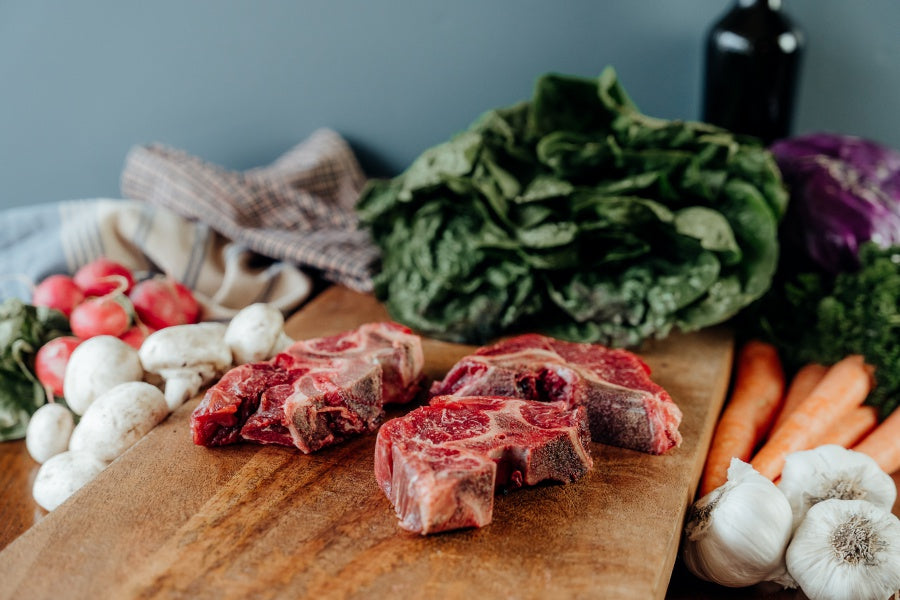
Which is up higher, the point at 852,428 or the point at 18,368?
the point at 18,368

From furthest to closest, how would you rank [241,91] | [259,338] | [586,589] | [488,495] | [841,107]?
[241,91] < [841,107] < [259,338] < [488,495] < [586,589]

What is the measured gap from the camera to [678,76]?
3305 mm

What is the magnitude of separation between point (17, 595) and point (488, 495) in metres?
0.89

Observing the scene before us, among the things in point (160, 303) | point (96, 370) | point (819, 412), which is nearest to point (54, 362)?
point (96, 370)

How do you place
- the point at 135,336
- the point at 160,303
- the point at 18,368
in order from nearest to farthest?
the point at 18,368 → the point at 135,336 → the point at 160,303

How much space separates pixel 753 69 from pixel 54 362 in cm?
262

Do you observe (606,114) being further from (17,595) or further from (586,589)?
(17,595)

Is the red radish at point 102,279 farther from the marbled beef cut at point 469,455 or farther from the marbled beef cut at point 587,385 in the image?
the marbled beef cut at point 469,455

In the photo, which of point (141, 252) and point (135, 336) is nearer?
point (135, 336)

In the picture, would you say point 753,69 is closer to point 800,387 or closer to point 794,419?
point 800,387

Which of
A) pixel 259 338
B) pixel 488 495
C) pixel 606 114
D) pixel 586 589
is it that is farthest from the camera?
pixel 606 114

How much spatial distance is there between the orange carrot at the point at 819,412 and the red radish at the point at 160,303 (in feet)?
6.16

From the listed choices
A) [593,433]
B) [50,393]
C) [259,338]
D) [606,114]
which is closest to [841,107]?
[606,114]

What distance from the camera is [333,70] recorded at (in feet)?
11.8
